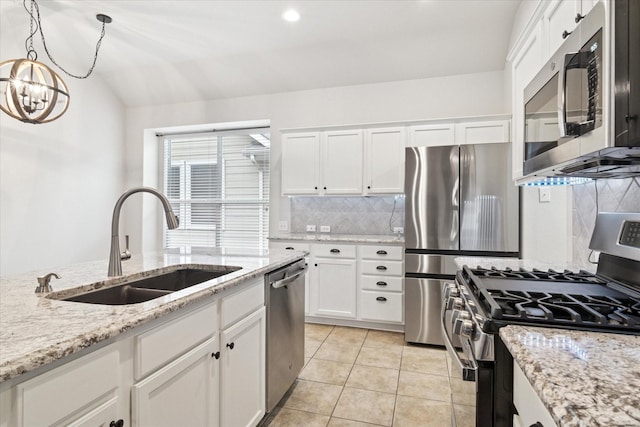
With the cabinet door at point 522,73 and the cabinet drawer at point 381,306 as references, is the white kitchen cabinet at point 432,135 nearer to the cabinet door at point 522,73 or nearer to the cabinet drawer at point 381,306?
the cabinet door at point 522,73

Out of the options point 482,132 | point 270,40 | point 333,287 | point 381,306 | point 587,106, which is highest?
point 270,40

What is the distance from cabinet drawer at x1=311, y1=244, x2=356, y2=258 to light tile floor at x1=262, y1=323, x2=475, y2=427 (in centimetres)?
83

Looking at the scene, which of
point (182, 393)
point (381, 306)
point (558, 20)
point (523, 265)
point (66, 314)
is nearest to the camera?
point (66, 314)

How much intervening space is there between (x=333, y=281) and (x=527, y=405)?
111 inches

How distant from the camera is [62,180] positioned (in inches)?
162

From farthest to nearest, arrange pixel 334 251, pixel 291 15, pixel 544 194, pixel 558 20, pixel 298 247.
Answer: pixel 298 247
pixel 334 251
pixel 291 15
pixel 544 194
pixel 558 20

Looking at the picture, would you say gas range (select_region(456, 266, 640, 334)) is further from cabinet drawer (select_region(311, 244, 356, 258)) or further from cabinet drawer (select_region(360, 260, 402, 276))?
cabinet drawer (select_region(311, 244, 356, 258))

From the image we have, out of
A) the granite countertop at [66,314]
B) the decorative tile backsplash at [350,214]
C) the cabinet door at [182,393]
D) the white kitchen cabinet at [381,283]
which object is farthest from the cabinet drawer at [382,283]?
the cabinet door at [182,393]

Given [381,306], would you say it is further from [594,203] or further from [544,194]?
[594,203]

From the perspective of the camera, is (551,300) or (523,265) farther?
(523,265)

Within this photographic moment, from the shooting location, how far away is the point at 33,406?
728mm

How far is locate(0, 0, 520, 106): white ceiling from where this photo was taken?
3.11 m

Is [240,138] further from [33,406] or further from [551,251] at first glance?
[33,406]

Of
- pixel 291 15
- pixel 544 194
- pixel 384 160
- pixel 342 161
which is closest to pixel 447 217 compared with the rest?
pixel 544 194
